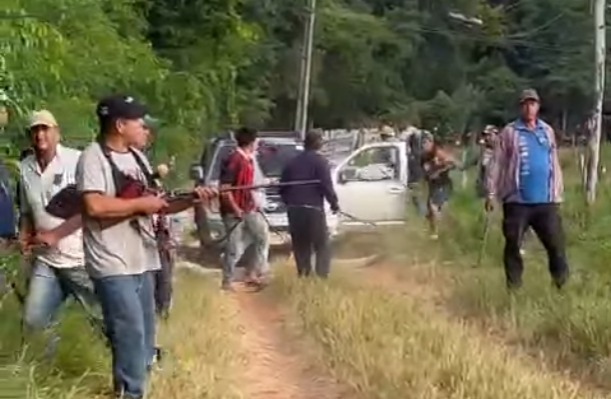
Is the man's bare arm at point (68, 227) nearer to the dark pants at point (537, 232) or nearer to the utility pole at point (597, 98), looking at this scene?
the dark pants at point (537, 232)

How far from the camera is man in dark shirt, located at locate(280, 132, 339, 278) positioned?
14.3 metres

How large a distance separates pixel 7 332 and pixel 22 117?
1439mm

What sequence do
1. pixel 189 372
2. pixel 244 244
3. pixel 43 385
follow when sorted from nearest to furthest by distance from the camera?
pixel 43 385, pixel 189 372, pixel 244 244

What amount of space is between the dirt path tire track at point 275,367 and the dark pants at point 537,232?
6.31 ft

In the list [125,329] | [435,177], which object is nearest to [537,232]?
[125,329]

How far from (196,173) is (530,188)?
9.48 meters

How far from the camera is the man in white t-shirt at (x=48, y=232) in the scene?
8031 millimetres

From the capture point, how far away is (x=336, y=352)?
923 cm

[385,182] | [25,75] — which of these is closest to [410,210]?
[385,182]

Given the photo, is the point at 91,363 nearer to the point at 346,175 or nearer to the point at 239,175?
the point at 239,175

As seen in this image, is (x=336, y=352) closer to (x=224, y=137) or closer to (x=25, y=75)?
(x=25, y=75)

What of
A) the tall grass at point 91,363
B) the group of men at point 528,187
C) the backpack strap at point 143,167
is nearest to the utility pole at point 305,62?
the group of men at point 528,187

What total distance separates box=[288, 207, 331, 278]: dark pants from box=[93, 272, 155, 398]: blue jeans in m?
7.08

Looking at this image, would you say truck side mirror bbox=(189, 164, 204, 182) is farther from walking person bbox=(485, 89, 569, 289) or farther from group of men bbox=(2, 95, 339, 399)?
group of men bbox=(2, 95, 339, 399)
